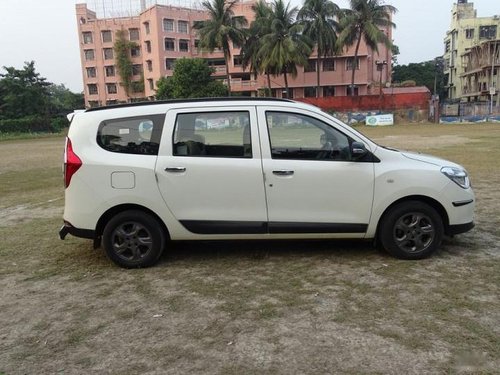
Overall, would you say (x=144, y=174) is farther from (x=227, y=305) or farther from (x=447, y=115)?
(x=447, y=115)

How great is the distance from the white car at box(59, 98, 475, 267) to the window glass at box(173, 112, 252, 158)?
1 centimetres

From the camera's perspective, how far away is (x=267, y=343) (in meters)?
3.49

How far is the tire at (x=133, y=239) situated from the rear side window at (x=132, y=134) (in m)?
0.69

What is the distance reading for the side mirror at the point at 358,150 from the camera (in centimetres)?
497

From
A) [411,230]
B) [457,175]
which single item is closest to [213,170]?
[411,230]

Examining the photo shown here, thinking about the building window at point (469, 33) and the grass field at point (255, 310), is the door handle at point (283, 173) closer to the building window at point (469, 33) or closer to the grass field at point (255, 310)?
the grass field at point (255, 310)

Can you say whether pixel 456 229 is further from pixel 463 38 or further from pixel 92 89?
pixel 463 38

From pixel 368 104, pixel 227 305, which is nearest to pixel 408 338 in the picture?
pixel 227 305

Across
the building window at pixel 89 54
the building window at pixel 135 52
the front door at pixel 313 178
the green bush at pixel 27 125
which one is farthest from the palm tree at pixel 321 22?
the front door at pixel 313 178

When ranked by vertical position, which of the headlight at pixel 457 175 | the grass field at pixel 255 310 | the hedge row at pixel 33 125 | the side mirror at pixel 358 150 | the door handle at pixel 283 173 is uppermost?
the hedge row at pixel 33 125

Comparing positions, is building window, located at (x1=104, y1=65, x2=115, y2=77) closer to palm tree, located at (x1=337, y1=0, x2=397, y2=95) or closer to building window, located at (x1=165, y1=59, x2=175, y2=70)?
building window, located at (x1=165, y1=59, x2=175, y2=70)

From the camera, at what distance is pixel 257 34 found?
5344 cm

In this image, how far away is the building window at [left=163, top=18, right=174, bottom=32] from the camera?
64688mm

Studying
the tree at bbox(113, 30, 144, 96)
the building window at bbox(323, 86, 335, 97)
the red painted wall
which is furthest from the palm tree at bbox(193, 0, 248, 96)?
the tree at bbox(113, 30, 144, 96)
